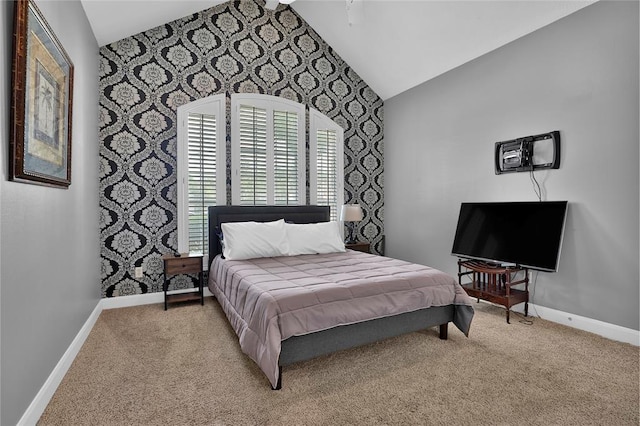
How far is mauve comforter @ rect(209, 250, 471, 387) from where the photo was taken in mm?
2099

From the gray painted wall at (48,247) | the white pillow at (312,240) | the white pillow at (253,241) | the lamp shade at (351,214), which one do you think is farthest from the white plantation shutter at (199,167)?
the lamp shade at (351,214)

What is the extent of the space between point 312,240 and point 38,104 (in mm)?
2733

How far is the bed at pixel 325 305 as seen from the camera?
2.11 meters

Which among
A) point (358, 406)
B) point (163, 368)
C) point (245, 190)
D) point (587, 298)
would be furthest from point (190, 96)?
point (587, 298)

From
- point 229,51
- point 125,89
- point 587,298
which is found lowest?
point 587,298

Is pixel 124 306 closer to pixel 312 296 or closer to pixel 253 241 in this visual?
pixel 253 241

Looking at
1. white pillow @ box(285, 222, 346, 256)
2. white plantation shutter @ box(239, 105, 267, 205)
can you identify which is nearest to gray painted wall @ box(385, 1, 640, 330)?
white pillow @ box(285, 222, 346, 256)

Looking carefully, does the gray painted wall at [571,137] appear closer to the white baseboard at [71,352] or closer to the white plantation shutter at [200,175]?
the white plantation shutter at [200,175]

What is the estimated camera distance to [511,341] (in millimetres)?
2859

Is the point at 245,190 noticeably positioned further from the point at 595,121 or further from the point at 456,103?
the point at 595,121

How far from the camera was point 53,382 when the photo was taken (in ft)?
6.77

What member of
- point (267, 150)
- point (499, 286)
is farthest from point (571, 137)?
point (267, 150)

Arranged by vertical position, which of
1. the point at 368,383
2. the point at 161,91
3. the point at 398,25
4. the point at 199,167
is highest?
the point at 398,25

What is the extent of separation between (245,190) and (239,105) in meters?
1.13
